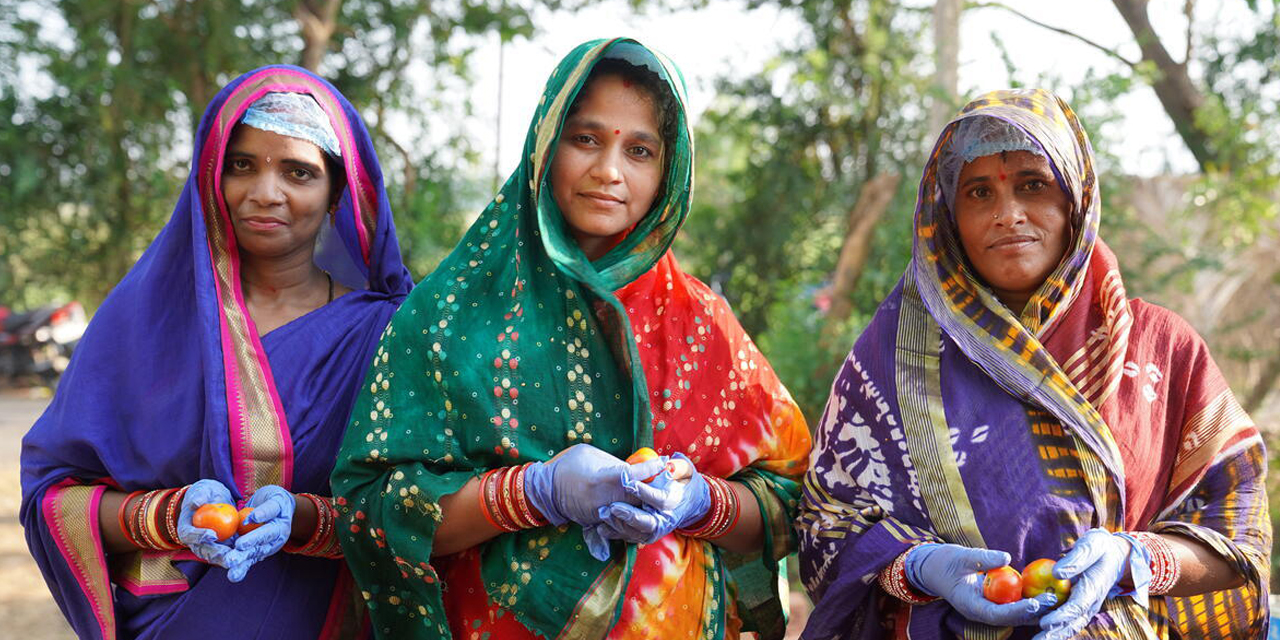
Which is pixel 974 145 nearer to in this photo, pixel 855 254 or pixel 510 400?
pixel 510 400

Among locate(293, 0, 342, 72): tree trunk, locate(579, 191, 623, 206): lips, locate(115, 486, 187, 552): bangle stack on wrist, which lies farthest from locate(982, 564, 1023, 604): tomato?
locate(293, 0, 342, 72): tree trunk

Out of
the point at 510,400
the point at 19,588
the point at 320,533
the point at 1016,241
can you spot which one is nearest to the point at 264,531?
the point at 320,533

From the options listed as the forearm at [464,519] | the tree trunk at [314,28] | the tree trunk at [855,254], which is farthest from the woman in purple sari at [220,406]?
the tree trunk at [314,28]

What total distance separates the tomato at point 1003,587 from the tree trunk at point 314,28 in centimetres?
619

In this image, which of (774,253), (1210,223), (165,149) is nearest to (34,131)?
(165,149)

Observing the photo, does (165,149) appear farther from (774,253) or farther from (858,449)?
(858,449)

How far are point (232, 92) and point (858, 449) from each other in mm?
1635

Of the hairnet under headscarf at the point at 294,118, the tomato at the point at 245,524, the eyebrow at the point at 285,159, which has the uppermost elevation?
the hairnet under headscarf at the point at 294,118

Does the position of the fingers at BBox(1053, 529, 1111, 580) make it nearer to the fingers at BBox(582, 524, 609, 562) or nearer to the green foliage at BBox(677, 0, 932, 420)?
the fingers at BBox(582, 524, 609, 562)

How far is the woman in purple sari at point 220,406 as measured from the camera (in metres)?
2.17

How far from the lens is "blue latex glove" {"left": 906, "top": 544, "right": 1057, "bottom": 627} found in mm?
1783

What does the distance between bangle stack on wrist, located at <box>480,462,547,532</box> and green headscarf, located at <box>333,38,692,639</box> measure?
53mm

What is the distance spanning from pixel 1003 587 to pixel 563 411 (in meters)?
0.88

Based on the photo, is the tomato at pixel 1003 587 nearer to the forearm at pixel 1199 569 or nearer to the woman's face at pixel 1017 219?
the forearm at pixel 1199 569
